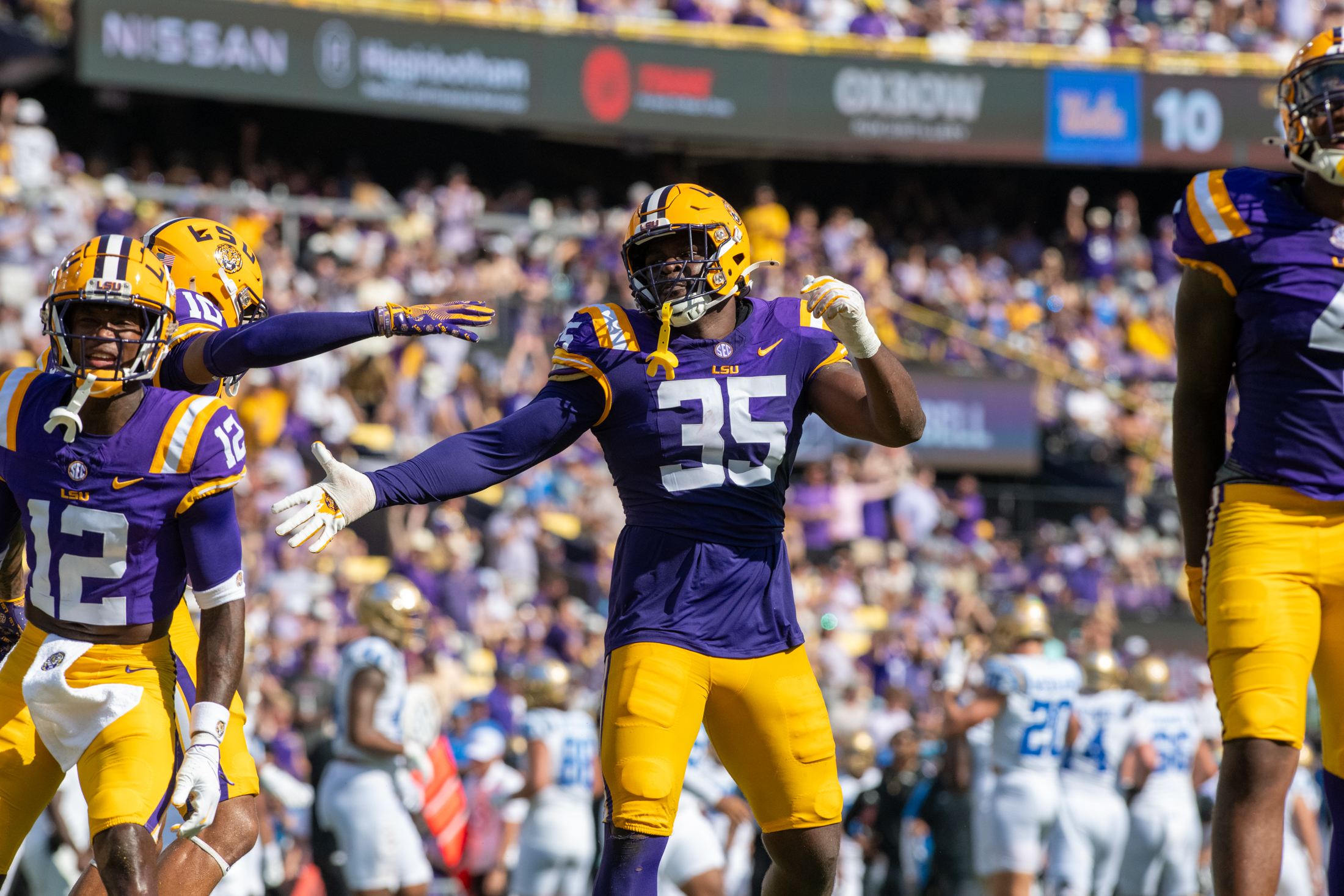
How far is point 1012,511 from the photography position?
55.5 feet

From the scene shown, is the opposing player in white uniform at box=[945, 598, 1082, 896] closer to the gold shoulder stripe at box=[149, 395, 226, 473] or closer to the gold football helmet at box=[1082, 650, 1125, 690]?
the gold football helmet at box=[1082, 650, 1125, 690]

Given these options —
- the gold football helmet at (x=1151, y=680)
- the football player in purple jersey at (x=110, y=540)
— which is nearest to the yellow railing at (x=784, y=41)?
the gold football helmet at (x=1151, y=680)

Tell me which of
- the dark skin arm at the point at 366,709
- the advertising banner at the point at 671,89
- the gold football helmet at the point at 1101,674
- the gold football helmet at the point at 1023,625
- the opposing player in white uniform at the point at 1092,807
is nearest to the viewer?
the dark skin arm at the point at 366,709

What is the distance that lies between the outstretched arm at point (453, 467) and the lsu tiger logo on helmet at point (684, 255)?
0.34m

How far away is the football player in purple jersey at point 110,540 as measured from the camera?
4.32 meters

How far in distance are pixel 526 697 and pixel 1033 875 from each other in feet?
9.71

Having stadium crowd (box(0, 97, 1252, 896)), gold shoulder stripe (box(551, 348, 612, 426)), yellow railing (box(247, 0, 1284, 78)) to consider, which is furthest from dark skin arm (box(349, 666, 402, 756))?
yellow railing (box(247, 0, 1284, 78))

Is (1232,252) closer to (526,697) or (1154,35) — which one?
(526,697)

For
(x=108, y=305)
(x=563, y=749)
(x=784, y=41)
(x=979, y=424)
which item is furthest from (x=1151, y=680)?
(x=784, y=41)

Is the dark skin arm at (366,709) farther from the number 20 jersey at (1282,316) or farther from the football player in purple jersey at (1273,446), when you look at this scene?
the number 20 jersey at (1282,316)

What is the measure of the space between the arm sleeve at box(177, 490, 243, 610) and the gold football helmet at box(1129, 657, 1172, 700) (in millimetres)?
6483

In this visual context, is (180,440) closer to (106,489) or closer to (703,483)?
(106,489)

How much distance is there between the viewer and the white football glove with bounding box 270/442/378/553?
3738 millimetres

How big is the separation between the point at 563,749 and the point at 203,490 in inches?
175
